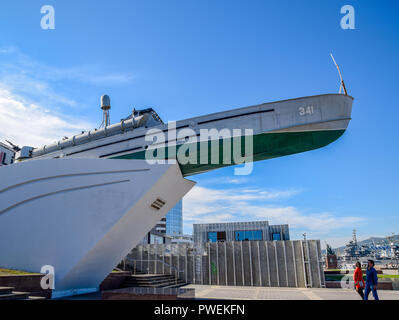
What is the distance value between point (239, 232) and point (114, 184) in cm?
3556

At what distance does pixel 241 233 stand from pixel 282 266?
79.9 ft

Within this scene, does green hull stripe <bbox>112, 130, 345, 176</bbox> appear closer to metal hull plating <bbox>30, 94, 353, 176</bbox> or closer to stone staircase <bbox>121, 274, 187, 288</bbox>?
metal hull plating <bbox>30, 94, 353, 176</bbox>

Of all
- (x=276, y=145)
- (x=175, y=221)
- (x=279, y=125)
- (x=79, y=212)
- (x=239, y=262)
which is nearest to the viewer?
(x=279, y=125)

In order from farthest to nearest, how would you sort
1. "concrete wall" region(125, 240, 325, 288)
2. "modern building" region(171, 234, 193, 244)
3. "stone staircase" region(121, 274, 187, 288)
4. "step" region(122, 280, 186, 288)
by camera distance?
"modern building" region(171, 234, 193, 244) → "concrete wall" region(125, 240, 325, 288) → "stone staircase" region(121, 274, 187, 288) → "step" region(122, 280, 186, 288)

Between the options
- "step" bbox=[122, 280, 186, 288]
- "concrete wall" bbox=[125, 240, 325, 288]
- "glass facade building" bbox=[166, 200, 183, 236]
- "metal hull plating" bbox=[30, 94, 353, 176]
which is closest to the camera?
"metal hull plating" bbox=[30, 94, 353, 176]

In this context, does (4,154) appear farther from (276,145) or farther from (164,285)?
(276,145)

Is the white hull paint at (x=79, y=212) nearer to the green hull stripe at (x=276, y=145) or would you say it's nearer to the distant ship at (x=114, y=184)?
the distant ship at (x=114, y=184)

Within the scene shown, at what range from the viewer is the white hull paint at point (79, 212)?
12.5m

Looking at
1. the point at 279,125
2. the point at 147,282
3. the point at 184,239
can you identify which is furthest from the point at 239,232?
the point at 279,125

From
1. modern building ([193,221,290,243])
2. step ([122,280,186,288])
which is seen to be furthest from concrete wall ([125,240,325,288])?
modern building ([193,221,290,243])

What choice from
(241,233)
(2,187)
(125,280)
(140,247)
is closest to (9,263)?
(2,187)

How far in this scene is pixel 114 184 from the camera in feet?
42.8

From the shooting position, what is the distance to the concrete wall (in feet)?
67.4

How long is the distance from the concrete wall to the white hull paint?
10.4 m
